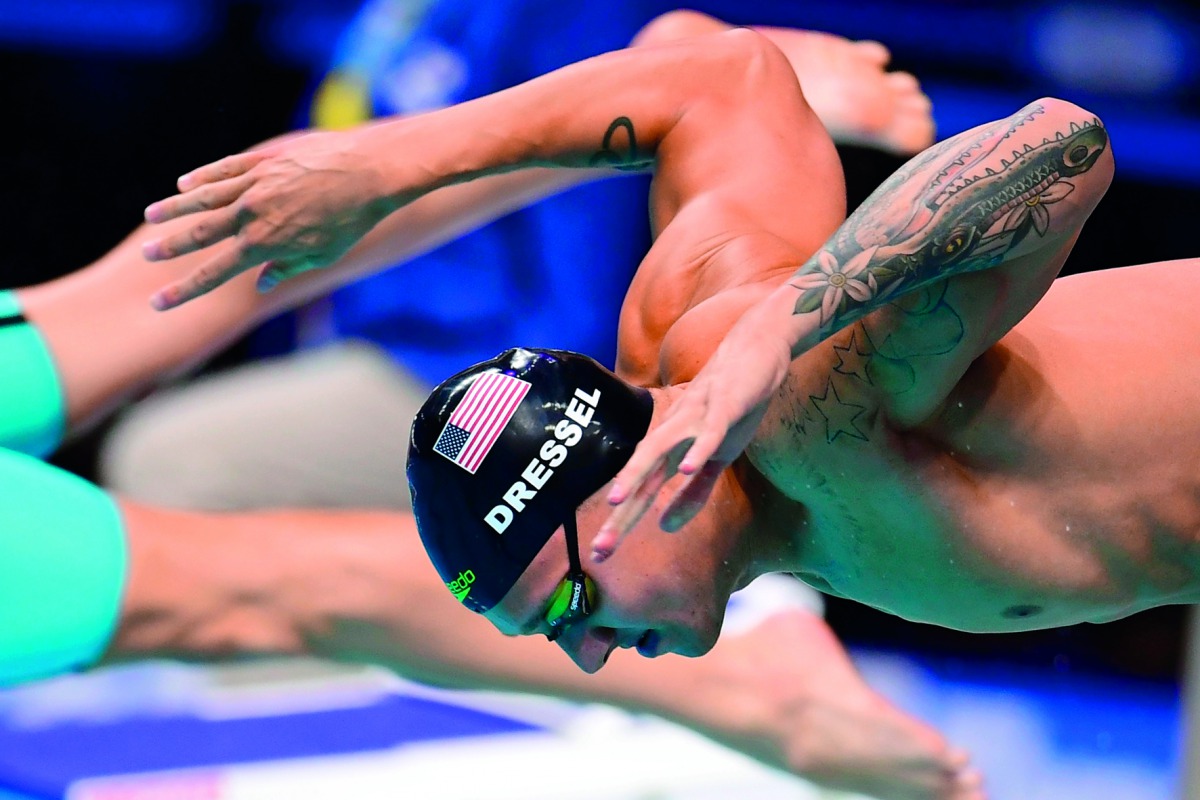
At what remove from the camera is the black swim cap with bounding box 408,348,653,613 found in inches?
66.2

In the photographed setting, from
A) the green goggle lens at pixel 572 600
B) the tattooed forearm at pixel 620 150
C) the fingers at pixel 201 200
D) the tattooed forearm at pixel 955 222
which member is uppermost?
the tattooed forearm at pixel 955 222

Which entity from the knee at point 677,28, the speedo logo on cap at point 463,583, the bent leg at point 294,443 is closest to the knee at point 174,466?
the bent leg at point 294,443

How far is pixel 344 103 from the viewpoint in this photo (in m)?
3.22

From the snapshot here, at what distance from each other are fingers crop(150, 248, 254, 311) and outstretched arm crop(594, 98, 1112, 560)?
0.72m

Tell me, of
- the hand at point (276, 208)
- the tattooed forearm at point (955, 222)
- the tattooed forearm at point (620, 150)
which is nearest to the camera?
the tattooed forearm at point (955, 222)

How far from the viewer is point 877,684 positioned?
3896 mm

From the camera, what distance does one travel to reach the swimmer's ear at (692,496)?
1.27 m

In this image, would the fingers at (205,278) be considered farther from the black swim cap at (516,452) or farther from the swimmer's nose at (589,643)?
the swimmer's nose at (589,643)

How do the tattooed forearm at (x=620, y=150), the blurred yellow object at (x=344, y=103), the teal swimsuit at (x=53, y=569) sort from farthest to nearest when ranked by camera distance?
the blurred yellow object at (x=344, y=103) < the teal swimsuit at (x=53, y=569) < the tattooed forearm at (x=620, y=150)

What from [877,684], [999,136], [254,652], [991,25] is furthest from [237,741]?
[991,25]

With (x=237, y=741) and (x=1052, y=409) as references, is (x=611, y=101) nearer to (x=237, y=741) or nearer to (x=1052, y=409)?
(x=1052, y=409)

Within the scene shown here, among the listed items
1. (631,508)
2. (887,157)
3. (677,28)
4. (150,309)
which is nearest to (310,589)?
(150,309)

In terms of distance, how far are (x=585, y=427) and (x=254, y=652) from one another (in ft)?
3.40

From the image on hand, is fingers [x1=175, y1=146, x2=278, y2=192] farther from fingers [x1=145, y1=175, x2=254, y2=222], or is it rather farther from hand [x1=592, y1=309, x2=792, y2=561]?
hand [x1=592, y1=309, x2=792, y2=561]
